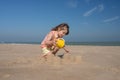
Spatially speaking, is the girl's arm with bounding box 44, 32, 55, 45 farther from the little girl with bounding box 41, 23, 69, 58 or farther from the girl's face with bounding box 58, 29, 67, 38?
the girl's face with bounding box 58, 29, 67, 38

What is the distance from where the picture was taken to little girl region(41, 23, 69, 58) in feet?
19.8

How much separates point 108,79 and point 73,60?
2.28m

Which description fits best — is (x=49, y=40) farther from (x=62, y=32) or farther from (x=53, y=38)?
A: (x=62, y=32)

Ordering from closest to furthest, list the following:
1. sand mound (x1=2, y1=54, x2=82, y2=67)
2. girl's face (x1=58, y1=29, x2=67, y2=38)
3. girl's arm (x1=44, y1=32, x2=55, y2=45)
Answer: sand mound (x1=2, y1=54, x2=82, y2=67), girl's arm (x1=44, y1=32, x2=55, y2=45), girl's face (x1=58, y1=29, x2=67, y2=38)

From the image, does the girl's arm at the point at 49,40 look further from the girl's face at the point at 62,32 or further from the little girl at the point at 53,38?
the girl's face at the point at 62,32

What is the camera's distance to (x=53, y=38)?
20.1 ft

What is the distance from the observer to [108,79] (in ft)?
11.3

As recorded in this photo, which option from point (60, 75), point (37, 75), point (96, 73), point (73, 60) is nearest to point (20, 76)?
point (37, 75)

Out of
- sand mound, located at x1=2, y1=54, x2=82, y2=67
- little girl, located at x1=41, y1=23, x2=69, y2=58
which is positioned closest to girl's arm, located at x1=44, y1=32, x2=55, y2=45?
little girl, located at x1=41, y1=23, x2=69, y2=58

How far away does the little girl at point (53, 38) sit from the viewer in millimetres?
6032

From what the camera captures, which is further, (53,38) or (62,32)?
(62,32)

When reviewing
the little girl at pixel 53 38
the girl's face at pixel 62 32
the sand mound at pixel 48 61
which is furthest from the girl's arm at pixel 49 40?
the sand mound at pixel 48 61

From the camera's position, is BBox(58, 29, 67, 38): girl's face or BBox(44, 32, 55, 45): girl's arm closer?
BBox(44, 32, 55, 45): girl's arm

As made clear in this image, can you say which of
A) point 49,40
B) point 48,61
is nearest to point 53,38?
point 49,40
